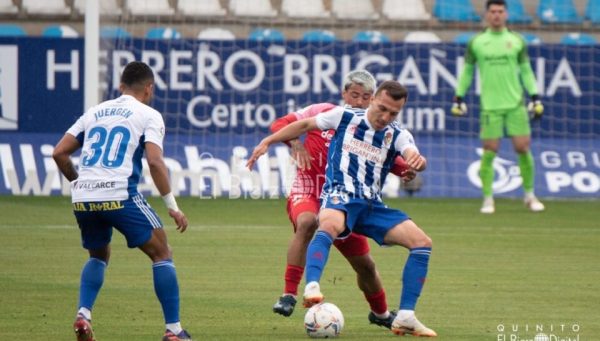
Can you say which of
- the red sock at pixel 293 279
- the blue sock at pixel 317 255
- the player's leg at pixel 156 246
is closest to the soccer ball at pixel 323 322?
the blue sock at pixel 317 255

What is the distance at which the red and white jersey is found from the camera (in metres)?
10.1

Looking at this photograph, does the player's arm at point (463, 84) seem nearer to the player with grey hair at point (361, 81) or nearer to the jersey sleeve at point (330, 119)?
the player with grey hair at point (361, 81)

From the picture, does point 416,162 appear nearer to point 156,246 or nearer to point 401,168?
point 401,168

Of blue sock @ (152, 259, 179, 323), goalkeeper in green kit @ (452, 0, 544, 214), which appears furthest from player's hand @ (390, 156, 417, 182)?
goalkeeper in green kit @ (452, 0, 544, 214)

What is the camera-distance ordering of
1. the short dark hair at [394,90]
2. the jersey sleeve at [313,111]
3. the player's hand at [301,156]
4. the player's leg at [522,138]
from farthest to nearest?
1. the player's leg at [522,138]
2. the jersey sleeve at [313,111]
3. the player's hand at [301,156]
4. the short dark hair at [394,90]

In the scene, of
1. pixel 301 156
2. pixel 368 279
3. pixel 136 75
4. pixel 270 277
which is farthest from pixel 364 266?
pixel 270 277

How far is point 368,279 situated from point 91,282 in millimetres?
2030

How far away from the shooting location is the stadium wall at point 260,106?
20.5m

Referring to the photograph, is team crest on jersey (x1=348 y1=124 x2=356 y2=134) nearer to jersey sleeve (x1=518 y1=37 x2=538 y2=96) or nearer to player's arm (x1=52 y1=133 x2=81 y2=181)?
player's arm (x1=52 y1=133 x2=81 y2=181)

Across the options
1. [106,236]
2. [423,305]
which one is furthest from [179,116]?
[106,236]

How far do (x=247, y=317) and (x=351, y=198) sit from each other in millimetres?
1210

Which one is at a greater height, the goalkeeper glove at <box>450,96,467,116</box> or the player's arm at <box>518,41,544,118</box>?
the player's arm at <box>518,41,544,118</box>

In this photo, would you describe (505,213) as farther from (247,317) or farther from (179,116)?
(247,317)

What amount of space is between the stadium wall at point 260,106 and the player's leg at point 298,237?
10.4 m
